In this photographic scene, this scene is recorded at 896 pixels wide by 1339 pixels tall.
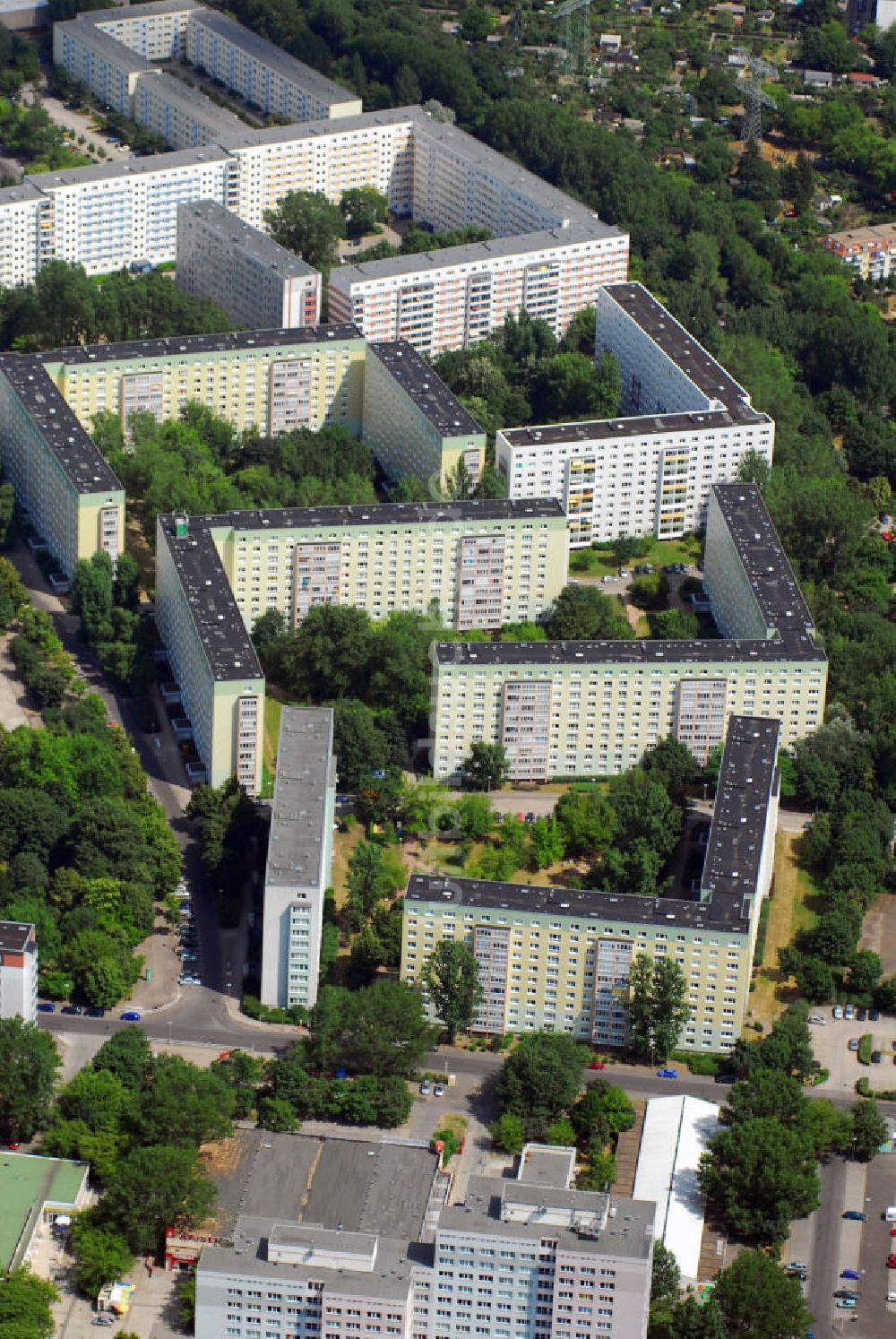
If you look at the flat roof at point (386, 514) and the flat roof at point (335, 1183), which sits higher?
the flat roof at point (386, 514)

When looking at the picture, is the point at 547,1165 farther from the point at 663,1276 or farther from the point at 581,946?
the point at 581,946

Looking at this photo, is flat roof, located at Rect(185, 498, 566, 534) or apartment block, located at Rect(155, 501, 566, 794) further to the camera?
flat roof, located at Rect(185, 498, 566, 534)

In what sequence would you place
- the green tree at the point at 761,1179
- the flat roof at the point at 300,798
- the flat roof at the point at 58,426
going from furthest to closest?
1. the flat roof at the point at 58,426
2. the flat roof at the point at 300,798
3. the green tree at the point at 761,1179

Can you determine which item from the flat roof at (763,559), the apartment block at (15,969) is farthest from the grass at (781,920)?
the apartment block at (15,969)

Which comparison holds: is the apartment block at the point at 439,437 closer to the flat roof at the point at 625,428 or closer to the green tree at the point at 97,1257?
the flat roof at the point at 625,428

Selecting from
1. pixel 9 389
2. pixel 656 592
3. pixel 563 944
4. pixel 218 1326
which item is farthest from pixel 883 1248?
pixel 9 389

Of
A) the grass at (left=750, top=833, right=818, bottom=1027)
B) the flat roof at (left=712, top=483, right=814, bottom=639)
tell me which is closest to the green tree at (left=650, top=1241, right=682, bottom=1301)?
the grass at (left=750, top=833, right=818, bottom=1027)

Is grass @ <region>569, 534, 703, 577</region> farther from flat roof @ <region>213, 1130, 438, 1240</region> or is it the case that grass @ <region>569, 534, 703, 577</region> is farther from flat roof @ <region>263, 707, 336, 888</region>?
flat roof @ <region>213, 1130, 438, 1240</region>
